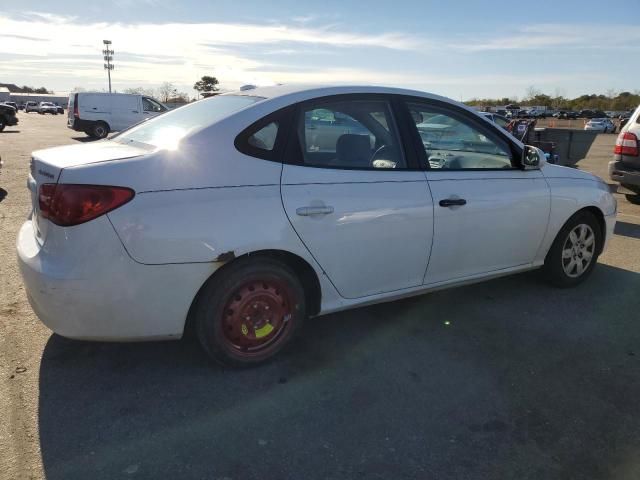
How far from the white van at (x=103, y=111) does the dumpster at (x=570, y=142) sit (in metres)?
16.2

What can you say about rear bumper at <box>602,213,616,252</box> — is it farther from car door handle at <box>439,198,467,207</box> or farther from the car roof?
the car roof

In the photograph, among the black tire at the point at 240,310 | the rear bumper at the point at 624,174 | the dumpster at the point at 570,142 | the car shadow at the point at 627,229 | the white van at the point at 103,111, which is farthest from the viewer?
the white van at the point at 103,111

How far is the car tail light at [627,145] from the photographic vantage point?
25.9ft

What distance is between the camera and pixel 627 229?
696 centimetres

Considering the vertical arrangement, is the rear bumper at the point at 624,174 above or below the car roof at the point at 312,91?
below

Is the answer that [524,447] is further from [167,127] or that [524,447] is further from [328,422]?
[167,127]

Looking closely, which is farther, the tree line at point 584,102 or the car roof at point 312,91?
the tree line at point 584,102

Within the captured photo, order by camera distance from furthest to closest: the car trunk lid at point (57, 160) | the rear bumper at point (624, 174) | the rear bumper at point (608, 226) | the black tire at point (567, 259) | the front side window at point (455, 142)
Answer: the rear bumper at point (624, 174), the rear bumper at point (608, 226), the black tire at point (567, 259), the front side window at point (455, 142), the car trunk lid at point (57, 160)

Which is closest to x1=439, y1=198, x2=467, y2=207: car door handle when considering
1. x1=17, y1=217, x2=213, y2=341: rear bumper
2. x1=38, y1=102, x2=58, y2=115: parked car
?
x1=17, y1=217, x2=213, y2=341: rear bumper

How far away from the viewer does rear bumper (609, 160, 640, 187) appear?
7863mm

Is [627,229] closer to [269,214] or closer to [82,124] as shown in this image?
[269,214]

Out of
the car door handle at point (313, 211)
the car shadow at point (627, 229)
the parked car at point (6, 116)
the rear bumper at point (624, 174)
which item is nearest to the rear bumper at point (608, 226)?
the car shadow at point (627, 229)

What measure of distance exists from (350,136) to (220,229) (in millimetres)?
1112

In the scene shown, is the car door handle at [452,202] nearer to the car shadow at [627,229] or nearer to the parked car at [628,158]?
the car shadow at [627,229]
